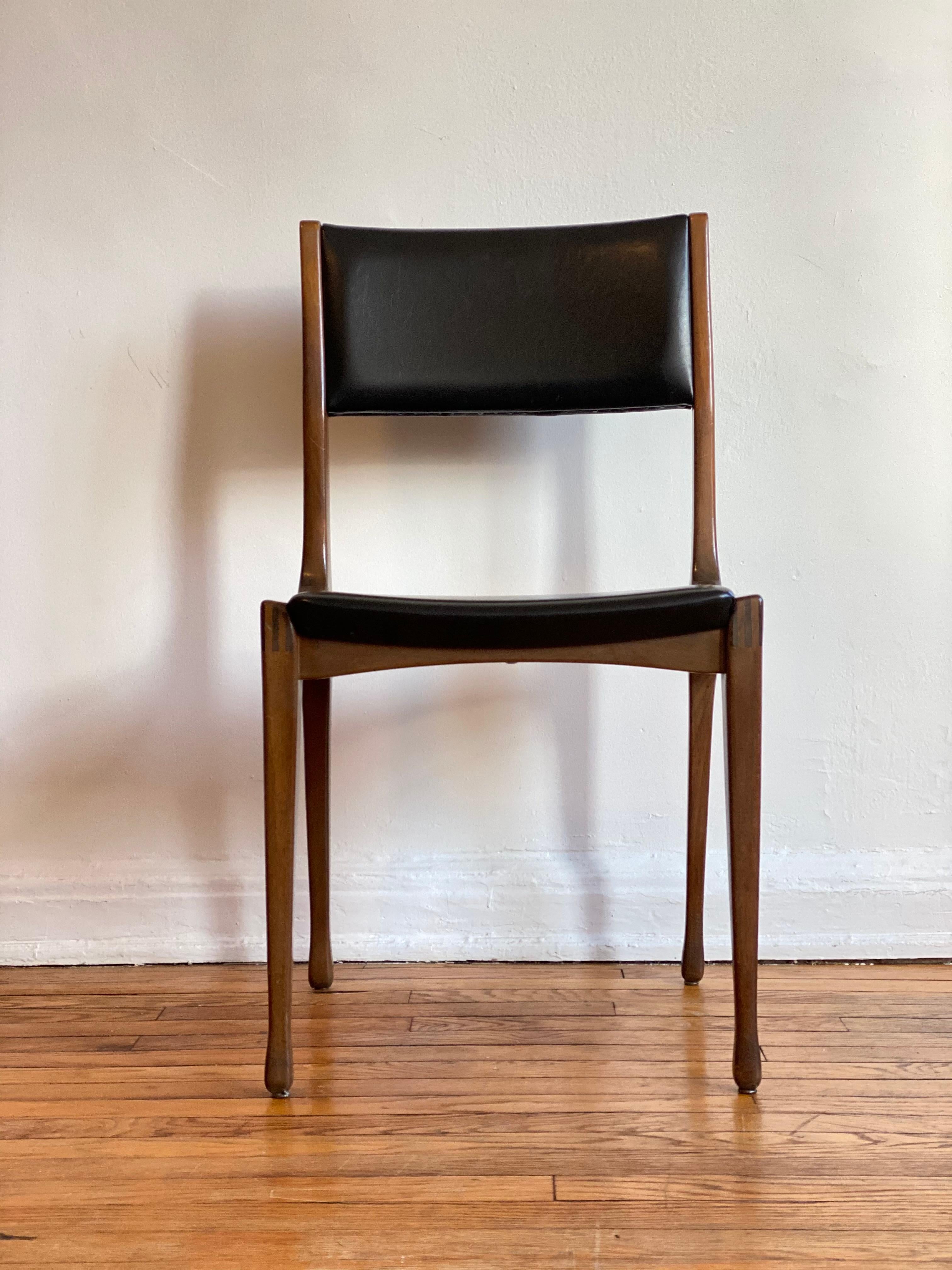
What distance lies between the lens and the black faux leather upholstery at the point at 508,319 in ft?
4.10

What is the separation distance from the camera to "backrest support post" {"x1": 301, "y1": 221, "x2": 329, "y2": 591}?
4.05 feet

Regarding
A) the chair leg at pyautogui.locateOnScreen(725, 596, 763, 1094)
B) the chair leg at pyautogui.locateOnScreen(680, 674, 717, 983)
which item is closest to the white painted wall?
the chair leg at pyautogui.locateOnScreen(680, 674, 717, 983)

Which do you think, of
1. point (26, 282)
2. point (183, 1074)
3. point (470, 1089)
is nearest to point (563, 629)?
point (470, 1089)

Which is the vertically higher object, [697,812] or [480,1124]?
[697,812]

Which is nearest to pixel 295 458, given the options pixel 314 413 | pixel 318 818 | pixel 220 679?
pixel 314 413

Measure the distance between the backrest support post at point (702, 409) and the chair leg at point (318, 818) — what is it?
476 millimetres

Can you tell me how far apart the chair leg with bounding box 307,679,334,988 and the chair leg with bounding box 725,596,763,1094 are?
0.50 metres

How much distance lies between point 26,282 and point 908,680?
1315 mm

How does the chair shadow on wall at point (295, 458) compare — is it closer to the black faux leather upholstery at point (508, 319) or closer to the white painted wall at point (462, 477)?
the white painted wall at point (462, 477)

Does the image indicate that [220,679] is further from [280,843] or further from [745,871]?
[745,871]

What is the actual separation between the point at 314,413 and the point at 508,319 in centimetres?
26

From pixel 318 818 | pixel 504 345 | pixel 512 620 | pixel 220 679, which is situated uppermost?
pixel 504 345

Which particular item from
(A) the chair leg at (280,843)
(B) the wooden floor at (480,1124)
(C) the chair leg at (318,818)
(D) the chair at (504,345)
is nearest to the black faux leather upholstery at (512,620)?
(A) the chair leg at (280,843)

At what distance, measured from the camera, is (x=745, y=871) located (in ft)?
3.41
